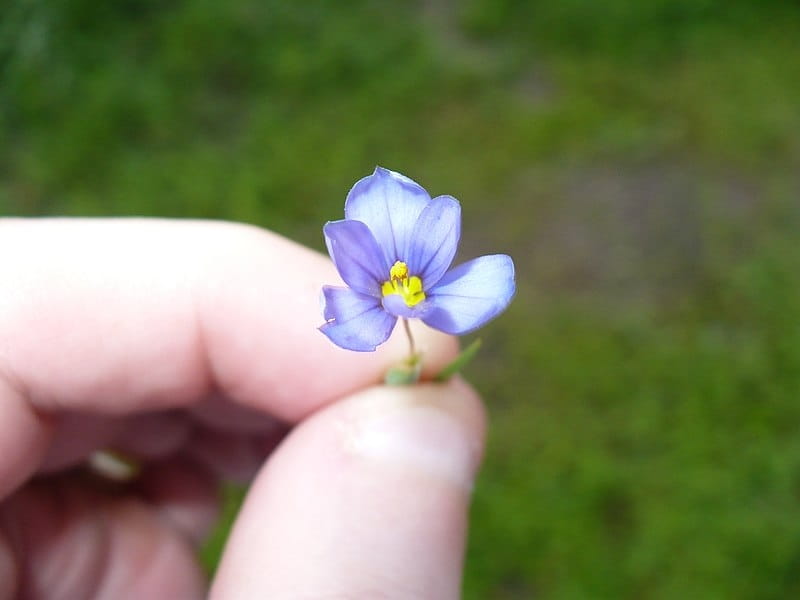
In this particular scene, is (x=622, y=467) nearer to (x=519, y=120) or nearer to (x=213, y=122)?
(x=519, y=120)

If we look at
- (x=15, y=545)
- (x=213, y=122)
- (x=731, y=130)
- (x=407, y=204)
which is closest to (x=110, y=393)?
(x=15, y=545)

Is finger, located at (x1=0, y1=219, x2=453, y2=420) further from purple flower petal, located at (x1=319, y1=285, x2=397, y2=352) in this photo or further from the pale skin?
purple flower petal, located at (x1=319, y1=285, x2=397, y2=352)

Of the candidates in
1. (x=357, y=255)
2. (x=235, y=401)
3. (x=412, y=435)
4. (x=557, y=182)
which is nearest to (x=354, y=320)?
(x=357, y=255)

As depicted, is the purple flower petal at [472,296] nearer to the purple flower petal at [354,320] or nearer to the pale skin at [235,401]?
the purple flower petal at [354,320]

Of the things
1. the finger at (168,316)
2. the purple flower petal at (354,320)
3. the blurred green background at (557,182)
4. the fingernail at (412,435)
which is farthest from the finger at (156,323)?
the blurred green background at (557,182)

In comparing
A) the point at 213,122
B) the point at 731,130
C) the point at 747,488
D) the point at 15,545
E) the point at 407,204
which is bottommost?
the point at 15,545

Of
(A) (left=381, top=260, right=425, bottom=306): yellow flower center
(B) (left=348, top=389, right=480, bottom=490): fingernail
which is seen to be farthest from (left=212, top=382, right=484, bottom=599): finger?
(A) (left=381, top=260, right=425, bottom=306): yellow flower center

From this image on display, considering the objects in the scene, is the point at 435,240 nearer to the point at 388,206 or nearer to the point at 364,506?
the point at 388,206
